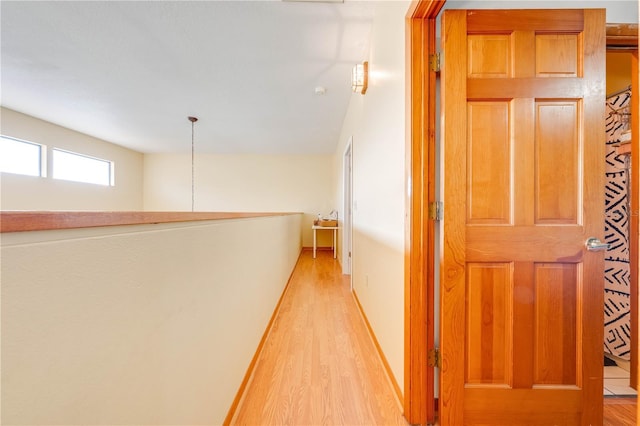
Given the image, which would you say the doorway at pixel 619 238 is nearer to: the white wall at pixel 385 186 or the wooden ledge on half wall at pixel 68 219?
the white wall at pixel 385 186

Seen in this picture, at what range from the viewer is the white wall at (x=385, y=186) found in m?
1.28

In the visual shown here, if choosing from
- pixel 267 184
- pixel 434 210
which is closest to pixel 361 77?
pixel 434 210

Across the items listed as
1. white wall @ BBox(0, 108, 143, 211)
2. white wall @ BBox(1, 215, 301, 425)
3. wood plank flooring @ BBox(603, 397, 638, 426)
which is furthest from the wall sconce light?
white wall @ BBox(0, 108, 143, 211)

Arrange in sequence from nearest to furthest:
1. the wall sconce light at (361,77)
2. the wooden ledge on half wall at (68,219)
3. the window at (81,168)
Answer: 1. the wooden ledge on half wall at (68,219)
2. the wall sconce light at (361,77)
3. the window at (81,168)

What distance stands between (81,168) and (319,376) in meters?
6.38

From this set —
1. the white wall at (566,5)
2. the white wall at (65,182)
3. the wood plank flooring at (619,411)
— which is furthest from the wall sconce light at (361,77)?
the white wall at (65,182)

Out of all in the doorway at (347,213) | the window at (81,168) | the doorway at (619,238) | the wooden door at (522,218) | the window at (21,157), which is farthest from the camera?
the window at (81,168)

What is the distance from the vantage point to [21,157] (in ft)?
13.3

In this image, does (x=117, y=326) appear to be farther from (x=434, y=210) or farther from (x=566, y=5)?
(x=566, y=5)

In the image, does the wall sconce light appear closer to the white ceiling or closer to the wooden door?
the white ceiling

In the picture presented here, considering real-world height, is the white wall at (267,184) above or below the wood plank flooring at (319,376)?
above

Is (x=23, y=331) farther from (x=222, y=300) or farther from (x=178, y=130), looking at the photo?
(x=178, y=130)

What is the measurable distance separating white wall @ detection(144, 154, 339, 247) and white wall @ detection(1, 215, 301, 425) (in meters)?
5.08

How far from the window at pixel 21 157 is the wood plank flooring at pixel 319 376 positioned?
5.17 m
